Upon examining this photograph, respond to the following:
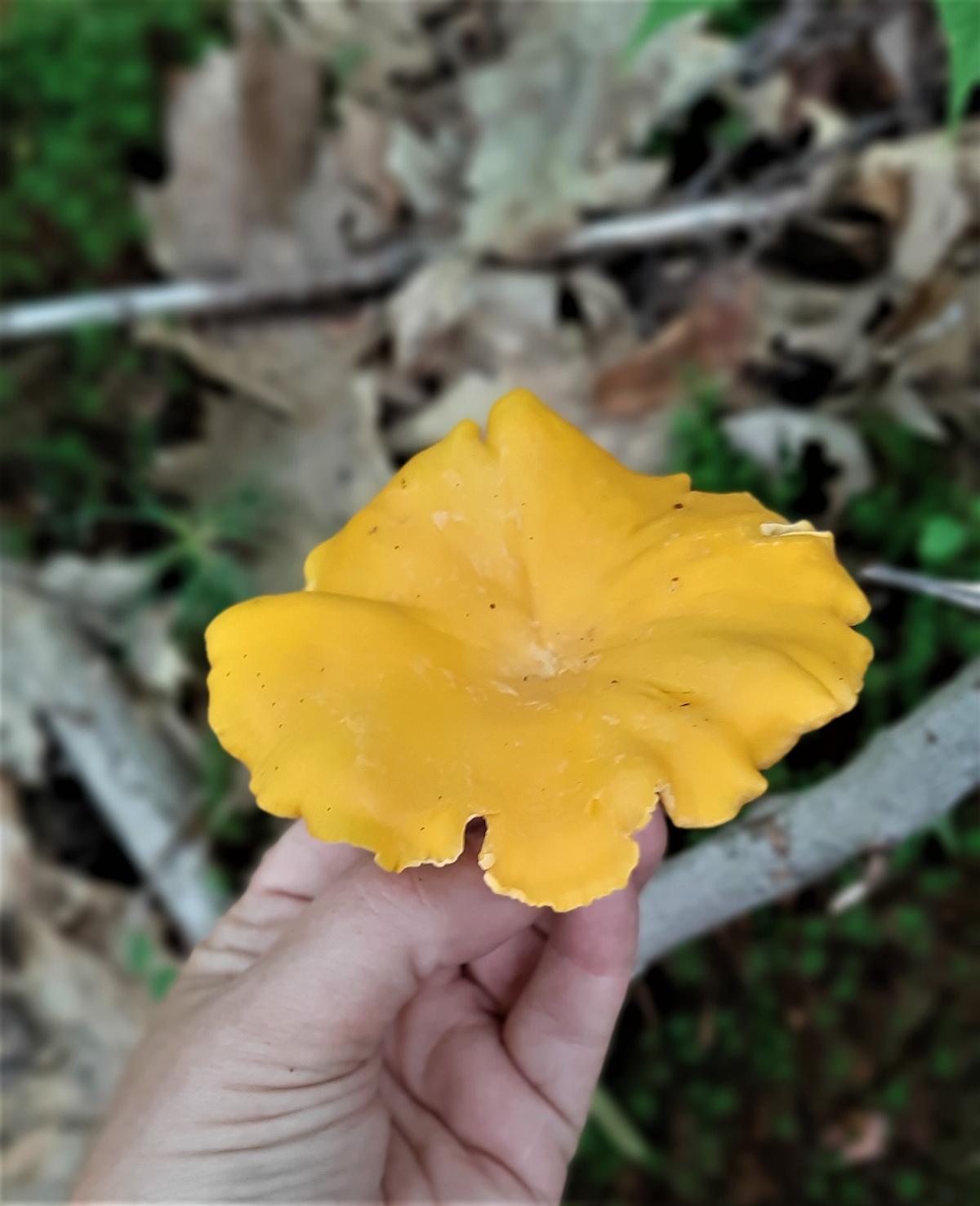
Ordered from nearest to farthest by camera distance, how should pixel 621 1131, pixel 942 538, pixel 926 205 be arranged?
pixel 942 538 → pixel 621 1131 → pixel 926 205

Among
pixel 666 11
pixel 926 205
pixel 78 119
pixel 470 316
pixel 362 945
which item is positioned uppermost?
pixel 78 119

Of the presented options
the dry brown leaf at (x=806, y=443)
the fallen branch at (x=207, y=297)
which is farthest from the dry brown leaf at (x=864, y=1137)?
the fallen branch at (x=207, y=297)

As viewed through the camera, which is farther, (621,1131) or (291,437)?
(291,437)

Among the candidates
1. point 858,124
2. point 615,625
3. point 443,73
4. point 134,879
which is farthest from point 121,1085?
point 443,73

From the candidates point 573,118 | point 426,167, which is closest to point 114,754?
point 426,167

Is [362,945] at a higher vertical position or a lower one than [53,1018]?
higher

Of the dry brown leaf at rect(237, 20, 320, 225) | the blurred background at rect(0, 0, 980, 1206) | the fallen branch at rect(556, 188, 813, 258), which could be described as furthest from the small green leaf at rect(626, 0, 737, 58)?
the dry brown leaf at rect(237, 20, 320, 225)

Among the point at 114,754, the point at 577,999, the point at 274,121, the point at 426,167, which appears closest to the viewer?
the point at 577,999

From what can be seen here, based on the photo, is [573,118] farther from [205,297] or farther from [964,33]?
[964,33]
